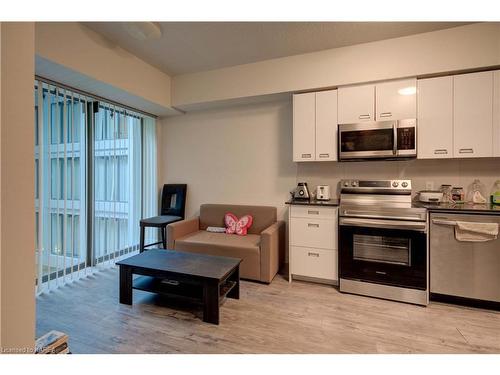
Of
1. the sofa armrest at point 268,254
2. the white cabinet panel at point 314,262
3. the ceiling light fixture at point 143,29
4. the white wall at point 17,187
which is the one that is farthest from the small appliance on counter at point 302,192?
the white wall at point 17,187

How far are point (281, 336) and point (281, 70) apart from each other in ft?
9.12

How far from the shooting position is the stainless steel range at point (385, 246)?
2193 millimetres

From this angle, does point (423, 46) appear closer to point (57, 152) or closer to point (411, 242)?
point (411, 242)

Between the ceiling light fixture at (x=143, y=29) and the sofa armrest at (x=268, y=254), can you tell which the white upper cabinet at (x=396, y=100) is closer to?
the sofa armrest at (x=268, y=254)

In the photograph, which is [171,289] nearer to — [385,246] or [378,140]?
[385,246]

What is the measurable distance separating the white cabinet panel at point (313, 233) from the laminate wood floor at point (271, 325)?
0.51m

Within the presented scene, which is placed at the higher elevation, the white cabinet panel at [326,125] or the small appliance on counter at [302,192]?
the white cabinet panel at [326,125]

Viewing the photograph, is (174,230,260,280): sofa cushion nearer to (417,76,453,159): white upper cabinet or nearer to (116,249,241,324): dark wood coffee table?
(116,249,241,324): dark wood coffee table

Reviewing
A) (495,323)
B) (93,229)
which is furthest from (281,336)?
(93,229)

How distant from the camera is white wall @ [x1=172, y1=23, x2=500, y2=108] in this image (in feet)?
7.29

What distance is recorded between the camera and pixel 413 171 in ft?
8.78

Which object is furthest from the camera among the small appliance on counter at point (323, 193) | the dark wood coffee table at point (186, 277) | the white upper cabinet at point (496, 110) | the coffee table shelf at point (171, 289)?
the small appliance on counter at point (323, 193)

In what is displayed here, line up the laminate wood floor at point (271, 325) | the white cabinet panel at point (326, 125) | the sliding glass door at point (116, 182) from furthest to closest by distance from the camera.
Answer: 1. the sliding glass door at point (116, 182)
2. the white cabinet panel at point (326, 125)
3. the laminate wood floor at point (271, 325)
